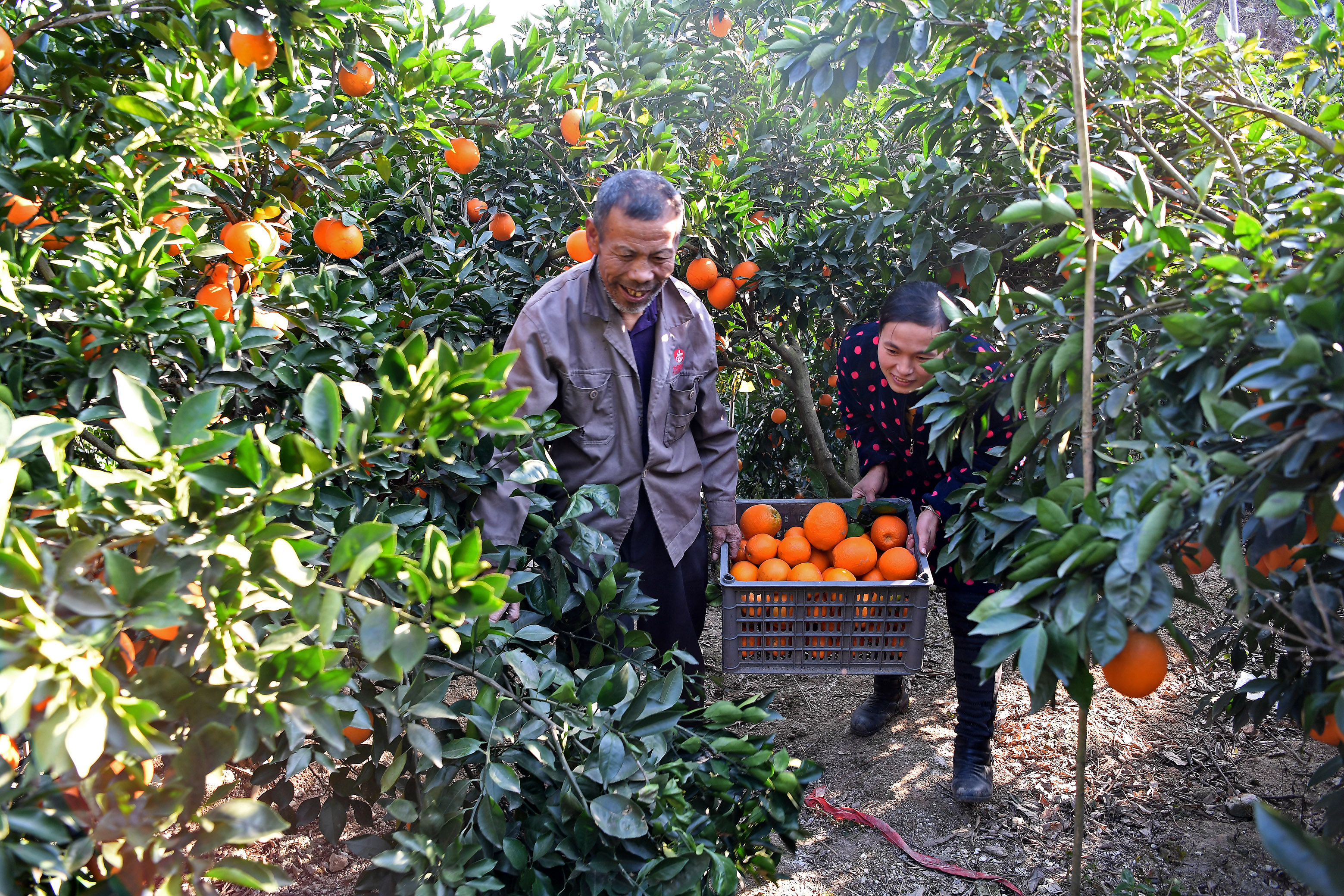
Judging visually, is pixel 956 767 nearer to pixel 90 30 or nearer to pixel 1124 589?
pixel 1124 589

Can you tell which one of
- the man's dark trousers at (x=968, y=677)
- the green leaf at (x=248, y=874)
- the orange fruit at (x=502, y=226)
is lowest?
the man's dark trousers at (x=968, y=677)

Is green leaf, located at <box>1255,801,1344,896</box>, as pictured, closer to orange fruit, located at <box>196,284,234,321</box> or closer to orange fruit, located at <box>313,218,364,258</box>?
orange fruit, located at <box>196,284,234,321</box>

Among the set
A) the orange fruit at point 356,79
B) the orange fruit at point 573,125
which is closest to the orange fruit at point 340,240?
the orange fruit at point 356,79

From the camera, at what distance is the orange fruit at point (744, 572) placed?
2275 mm

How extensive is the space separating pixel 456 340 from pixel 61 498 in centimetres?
161

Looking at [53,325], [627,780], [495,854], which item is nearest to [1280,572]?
[627,780]

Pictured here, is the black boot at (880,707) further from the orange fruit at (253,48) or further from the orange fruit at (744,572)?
the orange fruit at (253,48)

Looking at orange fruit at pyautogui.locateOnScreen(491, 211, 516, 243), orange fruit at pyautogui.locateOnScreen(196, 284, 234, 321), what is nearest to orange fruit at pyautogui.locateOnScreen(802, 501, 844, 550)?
orange fruit at pyautogui.locateOnScreen(491, 211, 516, 243)

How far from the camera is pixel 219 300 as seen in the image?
1.67 metres

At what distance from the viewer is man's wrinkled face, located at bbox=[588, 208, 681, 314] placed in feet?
7.05

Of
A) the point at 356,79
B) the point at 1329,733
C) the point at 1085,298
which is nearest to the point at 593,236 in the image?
the point at 356,79

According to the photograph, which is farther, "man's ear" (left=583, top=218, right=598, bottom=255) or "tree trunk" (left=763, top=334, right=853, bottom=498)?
"tree trunk" (left=763, top=334, right=853, bottom=498)

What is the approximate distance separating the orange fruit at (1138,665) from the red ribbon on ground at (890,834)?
1131 millimetres

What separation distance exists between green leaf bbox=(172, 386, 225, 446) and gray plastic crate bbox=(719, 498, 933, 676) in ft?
4.55
